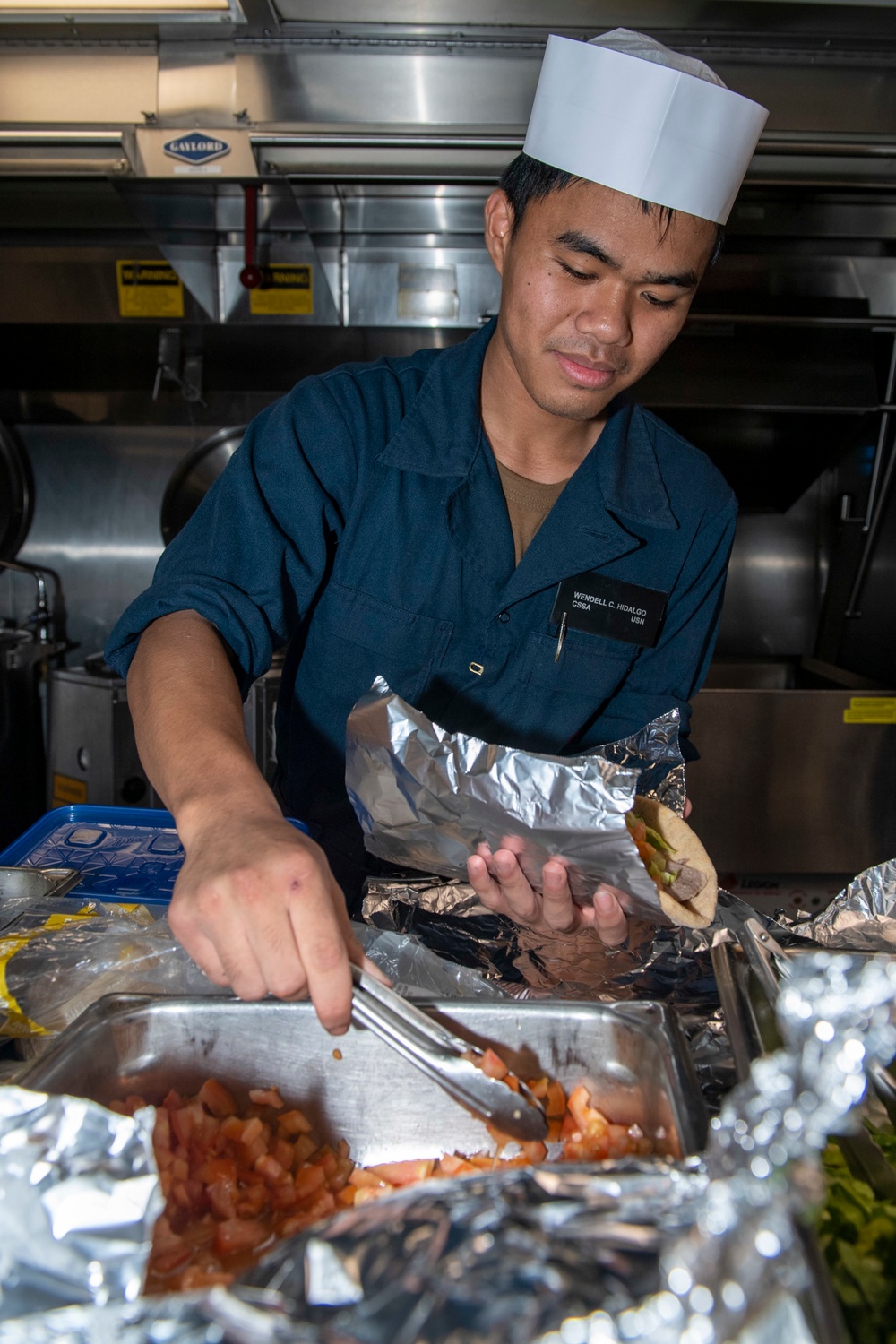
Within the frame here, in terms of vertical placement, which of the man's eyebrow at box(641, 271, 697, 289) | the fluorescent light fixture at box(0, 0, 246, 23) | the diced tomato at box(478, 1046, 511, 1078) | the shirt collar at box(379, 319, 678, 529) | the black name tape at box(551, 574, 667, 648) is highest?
the fluorescent light fixture at box(0, 0, 246, 23)

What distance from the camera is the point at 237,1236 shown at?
703 millimetres

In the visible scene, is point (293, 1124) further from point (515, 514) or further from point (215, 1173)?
point (515, 514)

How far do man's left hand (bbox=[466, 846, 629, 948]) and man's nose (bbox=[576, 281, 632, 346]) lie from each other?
2.30 ft

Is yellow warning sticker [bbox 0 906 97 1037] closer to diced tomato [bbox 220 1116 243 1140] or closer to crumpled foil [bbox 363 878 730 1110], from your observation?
diced tomato [bbox 220 1116 243 1140]

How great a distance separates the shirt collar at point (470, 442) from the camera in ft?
4.79

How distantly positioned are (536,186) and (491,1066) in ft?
3.85

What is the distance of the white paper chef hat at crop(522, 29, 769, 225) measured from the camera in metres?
1.28

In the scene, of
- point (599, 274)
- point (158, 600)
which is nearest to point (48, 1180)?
point (158, 600)

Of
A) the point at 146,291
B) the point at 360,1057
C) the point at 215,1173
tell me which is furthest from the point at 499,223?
the point at 146,291

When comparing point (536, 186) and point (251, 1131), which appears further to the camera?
point (536, 186)

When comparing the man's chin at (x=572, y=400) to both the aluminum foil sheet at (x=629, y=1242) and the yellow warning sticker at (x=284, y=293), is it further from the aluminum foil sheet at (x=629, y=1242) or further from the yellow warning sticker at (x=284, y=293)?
the yellow warning sticker at (x=284, y=293)

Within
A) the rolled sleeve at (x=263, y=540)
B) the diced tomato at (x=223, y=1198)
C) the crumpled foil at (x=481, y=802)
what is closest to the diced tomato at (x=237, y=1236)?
the diced tomato at (x=223, y=1198)

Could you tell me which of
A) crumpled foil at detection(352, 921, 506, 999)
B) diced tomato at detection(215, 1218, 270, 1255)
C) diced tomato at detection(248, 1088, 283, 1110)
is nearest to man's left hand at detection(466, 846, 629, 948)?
crumpled foil at detection(352, 921, 506, 999)

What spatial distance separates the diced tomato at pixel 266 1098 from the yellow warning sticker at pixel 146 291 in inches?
112
